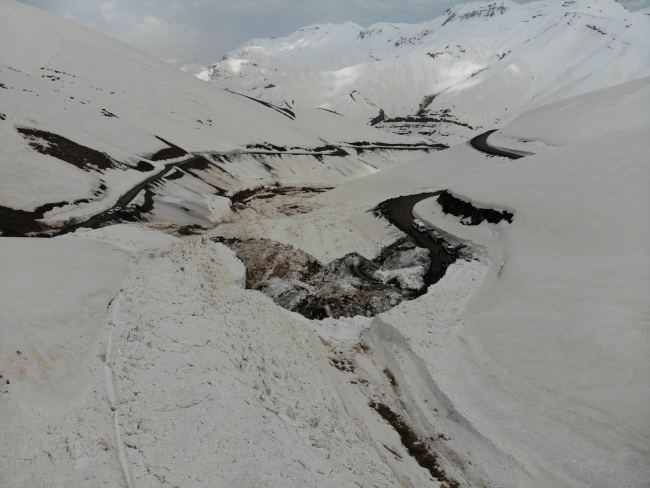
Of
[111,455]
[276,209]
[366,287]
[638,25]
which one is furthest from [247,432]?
[638,25]

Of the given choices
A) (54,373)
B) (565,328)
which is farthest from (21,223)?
(565,328)

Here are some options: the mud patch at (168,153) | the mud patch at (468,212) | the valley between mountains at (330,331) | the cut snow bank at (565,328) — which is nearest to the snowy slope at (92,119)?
the valley between mountains at (330,331)

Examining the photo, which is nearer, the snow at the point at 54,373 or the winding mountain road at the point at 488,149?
the snow at the point at 54,373

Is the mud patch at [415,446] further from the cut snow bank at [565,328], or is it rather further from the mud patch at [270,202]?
the mud patch at [270,202]

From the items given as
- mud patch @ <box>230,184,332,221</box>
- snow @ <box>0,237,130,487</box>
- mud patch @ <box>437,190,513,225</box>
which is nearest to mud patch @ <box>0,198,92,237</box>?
snow @ <box>0,237,130,487</box>

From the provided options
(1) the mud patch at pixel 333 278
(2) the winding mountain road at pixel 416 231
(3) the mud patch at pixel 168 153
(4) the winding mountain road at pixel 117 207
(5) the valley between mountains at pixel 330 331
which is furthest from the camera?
(3) the mud patch at pixel 168 153

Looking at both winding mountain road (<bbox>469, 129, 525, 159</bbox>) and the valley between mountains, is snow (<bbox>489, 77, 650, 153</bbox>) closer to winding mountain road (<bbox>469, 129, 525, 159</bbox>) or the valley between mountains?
winding mountain road (<bbox>469, 129, 525, 159</bbox>)
